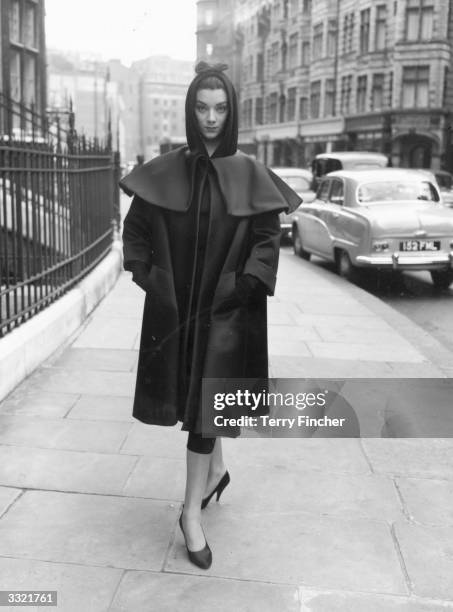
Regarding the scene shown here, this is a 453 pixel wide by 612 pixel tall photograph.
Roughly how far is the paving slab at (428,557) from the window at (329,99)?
4388 centimetres

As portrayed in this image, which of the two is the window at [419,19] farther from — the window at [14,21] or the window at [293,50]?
the window at [14,21]

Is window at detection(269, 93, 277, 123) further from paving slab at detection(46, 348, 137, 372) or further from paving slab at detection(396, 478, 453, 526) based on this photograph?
paving slab at detection(396, 478, 453, 526)

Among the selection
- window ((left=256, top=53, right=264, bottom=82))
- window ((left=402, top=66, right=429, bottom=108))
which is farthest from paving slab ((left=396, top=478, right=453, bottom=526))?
window ((left=256, top=53, right=264, bottom=82))

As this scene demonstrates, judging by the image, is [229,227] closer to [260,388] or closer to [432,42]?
[260,388]

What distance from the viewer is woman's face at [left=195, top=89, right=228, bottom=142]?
9.34 feet

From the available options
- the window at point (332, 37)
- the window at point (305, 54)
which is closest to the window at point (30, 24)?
the window at point (332, 37)

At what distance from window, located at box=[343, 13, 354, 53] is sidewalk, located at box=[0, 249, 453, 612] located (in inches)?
1537

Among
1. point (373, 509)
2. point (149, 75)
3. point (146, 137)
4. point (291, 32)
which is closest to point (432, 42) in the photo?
point (291, 32)

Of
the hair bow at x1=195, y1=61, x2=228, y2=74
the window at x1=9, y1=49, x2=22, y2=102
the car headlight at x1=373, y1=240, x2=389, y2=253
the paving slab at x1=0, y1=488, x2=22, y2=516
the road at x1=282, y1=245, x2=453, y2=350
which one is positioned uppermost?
the window at x1=9, y1=49, x2=22, y2=102

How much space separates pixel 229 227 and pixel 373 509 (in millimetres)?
1477

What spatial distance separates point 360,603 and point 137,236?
5.28ft

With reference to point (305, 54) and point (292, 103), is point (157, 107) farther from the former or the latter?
point (305, 54)

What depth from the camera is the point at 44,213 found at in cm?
595

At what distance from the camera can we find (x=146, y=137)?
153m
